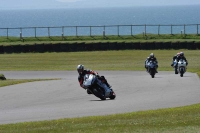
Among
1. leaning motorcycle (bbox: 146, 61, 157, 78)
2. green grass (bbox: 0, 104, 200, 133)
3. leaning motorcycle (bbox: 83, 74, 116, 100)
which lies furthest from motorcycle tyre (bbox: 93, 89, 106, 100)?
leaning motorcycle (bbox: 146, 61, 157, 78)

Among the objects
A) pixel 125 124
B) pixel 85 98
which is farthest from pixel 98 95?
pixel 125 124

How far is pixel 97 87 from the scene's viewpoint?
2509cm

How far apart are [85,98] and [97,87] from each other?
1335 mm

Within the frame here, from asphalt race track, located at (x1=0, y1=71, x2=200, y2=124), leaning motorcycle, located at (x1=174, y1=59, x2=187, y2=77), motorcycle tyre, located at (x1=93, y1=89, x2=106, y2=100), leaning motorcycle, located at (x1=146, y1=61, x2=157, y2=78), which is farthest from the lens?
leaning motorcycle, located at (x1=146, y1=61, x2=157, y2=78)

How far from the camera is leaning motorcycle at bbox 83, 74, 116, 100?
2428cm

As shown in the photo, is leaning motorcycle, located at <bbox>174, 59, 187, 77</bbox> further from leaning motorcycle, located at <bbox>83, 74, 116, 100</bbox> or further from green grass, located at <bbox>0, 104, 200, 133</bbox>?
green grass, located at <bbox>0, 104, 200, 133</bbox>

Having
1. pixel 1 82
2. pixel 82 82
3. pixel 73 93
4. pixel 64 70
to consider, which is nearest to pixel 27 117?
pixel 82 82

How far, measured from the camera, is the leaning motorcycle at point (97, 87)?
2428 cm

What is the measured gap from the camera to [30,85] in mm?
31672

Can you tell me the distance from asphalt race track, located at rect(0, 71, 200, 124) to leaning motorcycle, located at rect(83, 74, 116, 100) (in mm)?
309

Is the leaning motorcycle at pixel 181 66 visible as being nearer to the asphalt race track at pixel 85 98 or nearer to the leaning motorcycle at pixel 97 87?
the asphalt race track at pixel 85 98

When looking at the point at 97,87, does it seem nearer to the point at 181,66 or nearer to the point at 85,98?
the point at 85,98

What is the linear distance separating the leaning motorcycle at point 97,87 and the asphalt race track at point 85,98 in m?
0.31

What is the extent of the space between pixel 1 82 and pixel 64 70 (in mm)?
11743
